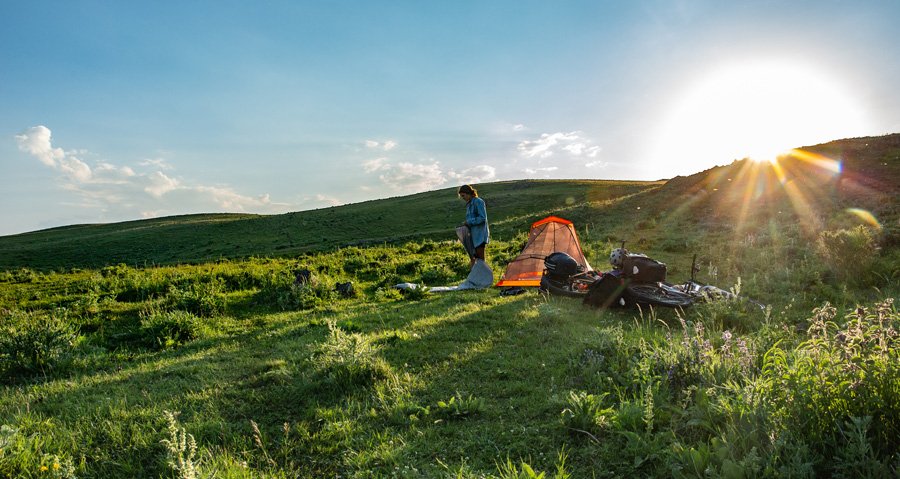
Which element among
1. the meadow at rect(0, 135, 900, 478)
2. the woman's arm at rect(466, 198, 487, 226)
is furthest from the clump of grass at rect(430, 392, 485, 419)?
the woman's arm at rect(466, 198, 487, 226)

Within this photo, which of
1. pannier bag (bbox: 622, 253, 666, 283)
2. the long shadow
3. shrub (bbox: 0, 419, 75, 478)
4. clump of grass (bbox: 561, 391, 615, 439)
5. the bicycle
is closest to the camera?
shrub (bbox: 0, 419, 75, 478)

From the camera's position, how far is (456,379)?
19.5 ft

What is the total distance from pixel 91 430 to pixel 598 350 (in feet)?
20.4

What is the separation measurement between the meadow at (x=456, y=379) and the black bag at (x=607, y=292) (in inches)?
9.3

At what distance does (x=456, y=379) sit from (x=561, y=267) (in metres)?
6.06

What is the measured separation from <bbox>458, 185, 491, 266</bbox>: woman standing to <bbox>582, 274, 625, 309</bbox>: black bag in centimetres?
501

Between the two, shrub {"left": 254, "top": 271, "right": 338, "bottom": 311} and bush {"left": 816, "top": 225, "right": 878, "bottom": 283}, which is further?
shrub {"left": 254, "top": 271, "right": 338, "bottom": 311}

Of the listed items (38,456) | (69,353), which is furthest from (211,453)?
(69,353)

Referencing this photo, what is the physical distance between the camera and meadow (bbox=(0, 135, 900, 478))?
339 cm

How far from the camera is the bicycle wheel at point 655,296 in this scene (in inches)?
333

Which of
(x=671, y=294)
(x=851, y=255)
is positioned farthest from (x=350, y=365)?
(x=851, y=255)

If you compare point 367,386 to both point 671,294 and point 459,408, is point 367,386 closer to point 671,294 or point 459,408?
point 459,408

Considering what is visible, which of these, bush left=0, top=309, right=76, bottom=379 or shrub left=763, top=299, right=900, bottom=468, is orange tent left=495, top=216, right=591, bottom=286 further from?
bush left=0, top=309, right=76, bottom=379

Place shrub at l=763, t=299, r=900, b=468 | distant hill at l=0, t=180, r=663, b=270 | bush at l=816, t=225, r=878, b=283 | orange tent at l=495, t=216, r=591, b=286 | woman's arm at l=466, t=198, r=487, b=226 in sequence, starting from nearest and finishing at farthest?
shrub at l=763, t=299, r=900, b=468
bush at l=816, t=225, r=878, b=283
orange tent at l=495, t=216, r=591, b=286
woman's arm at l=466, t=198, r=487, b=226
distant hill at l=0, t=180, r=663, b=270
